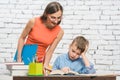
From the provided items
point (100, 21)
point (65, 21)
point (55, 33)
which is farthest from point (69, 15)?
point (55, 33)

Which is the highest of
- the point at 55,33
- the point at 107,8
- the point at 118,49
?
the point at 107,8

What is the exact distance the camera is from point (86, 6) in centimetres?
325

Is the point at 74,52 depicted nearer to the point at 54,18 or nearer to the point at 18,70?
the point at 54,18

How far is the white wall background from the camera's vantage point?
3223 mm

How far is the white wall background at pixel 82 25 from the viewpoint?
322cm

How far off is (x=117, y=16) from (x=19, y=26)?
0.99 meters

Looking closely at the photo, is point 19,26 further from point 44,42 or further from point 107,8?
point 44,42

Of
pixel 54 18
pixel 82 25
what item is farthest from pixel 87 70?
pixel 82 25

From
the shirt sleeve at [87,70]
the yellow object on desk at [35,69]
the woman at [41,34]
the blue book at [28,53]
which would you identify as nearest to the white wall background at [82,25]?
the woman at [41,34]

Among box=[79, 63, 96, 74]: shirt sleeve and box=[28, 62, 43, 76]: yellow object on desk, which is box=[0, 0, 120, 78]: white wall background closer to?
box=[79, 63, 96, 74]: shirt sleeve

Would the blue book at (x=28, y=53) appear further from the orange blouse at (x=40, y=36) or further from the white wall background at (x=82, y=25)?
the white wall background at (x=82, y=25)

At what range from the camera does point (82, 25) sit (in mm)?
3227

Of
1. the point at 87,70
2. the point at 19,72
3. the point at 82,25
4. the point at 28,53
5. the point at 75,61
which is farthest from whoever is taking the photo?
the point at 82,25

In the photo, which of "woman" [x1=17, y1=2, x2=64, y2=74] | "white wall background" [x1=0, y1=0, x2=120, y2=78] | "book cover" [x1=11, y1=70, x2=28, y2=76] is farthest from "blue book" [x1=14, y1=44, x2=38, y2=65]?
"white wall background" [x1=0, y1=0, x2=120, y2=78]
